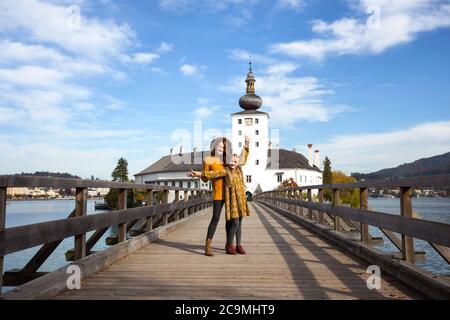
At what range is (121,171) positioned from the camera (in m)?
105

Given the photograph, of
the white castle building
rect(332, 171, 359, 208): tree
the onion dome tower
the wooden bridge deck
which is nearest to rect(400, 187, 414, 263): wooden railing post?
the wooden bridge deck

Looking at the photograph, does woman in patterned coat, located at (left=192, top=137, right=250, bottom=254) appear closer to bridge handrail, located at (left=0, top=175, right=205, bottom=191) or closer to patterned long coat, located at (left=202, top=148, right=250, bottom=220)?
patterned long coat, located at (left=202, top=148, right=250, bottom=220)

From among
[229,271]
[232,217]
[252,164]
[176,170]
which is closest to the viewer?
[229,271]

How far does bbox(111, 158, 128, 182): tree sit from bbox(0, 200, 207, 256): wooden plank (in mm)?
100695

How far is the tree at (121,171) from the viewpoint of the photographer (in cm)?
10406

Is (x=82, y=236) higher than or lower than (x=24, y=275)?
higher

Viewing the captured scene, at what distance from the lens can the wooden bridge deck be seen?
3879mm

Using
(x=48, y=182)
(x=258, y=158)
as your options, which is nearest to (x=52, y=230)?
(x=48, y=182)

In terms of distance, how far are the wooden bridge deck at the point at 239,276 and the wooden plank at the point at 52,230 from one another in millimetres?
546

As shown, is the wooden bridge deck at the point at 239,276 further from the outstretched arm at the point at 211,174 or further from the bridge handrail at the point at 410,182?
the outstretched arm at the point at 211,174
